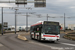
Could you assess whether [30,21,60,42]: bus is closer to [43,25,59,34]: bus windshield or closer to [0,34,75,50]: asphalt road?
[43,25,59,34]: bus windshield

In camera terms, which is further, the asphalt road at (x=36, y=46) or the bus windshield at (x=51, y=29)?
the bus windshield at (x=51, y=29)

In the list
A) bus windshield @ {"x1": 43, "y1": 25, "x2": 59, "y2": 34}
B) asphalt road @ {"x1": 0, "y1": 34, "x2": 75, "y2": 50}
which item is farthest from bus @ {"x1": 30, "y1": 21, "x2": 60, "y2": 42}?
asphalt road @ {"x1": 0, "y1": 34, "x2": 75, "y2": 50}

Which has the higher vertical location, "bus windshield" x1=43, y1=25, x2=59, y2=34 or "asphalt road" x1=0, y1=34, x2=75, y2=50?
"bus windshield" x1=43, y1=25, x2=59, y2=34

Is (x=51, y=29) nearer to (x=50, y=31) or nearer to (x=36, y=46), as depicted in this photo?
(x=50, y=31)

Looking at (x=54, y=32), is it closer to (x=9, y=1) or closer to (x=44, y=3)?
(x=44, y=3)

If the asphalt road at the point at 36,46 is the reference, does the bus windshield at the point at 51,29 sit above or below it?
above

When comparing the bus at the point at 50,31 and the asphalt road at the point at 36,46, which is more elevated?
the bus at the point at 50,31

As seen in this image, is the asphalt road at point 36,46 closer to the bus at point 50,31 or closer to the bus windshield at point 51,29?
the bus at point 50,31

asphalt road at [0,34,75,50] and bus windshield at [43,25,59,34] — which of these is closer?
asphalt road at [0,34,75,50]

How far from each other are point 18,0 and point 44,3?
9.82ft

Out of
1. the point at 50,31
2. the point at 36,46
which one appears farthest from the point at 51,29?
the point at 36,46

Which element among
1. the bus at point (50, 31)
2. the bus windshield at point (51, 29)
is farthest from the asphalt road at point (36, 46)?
the bus windshield at point (51, 29)

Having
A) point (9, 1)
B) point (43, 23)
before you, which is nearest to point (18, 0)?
point (9, 1)

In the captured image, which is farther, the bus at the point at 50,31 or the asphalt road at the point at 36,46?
the bus at the point at 50,31
